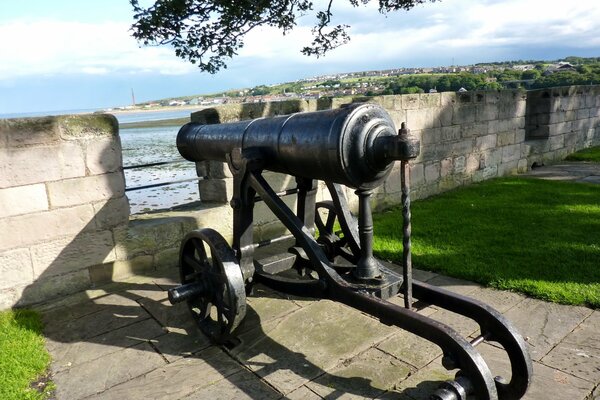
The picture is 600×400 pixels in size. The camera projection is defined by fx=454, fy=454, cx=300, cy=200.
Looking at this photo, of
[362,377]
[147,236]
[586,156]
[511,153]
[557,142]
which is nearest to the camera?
[362,377]

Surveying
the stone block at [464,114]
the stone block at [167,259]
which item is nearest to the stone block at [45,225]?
the stone block at [167,259]

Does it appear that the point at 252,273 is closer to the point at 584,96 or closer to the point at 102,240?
the point at 102,240

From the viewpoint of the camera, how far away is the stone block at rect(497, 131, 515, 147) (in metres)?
8.28

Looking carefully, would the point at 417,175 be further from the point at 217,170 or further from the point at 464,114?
the point at 217,170

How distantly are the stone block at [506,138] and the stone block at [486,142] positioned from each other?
0.14m

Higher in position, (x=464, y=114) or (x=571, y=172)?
(x=464, y=114)

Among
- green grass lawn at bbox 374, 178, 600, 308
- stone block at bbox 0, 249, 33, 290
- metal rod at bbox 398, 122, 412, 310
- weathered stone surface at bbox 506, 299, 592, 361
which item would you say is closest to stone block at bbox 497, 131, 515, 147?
green grass lawn at bbox 374, 178, 600, 308

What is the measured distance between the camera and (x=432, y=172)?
7.02 m

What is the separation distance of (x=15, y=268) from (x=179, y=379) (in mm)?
1973

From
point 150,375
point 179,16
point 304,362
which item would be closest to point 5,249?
point 150,375

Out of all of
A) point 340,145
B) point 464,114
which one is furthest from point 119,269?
point 464,114

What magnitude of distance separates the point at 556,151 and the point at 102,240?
1001 centimetres

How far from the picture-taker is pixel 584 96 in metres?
11.3

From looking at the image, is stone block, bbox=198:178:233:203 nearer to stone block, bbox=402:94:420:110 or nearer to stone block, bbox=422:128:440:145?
stone block, bbox=402:94:420:110
